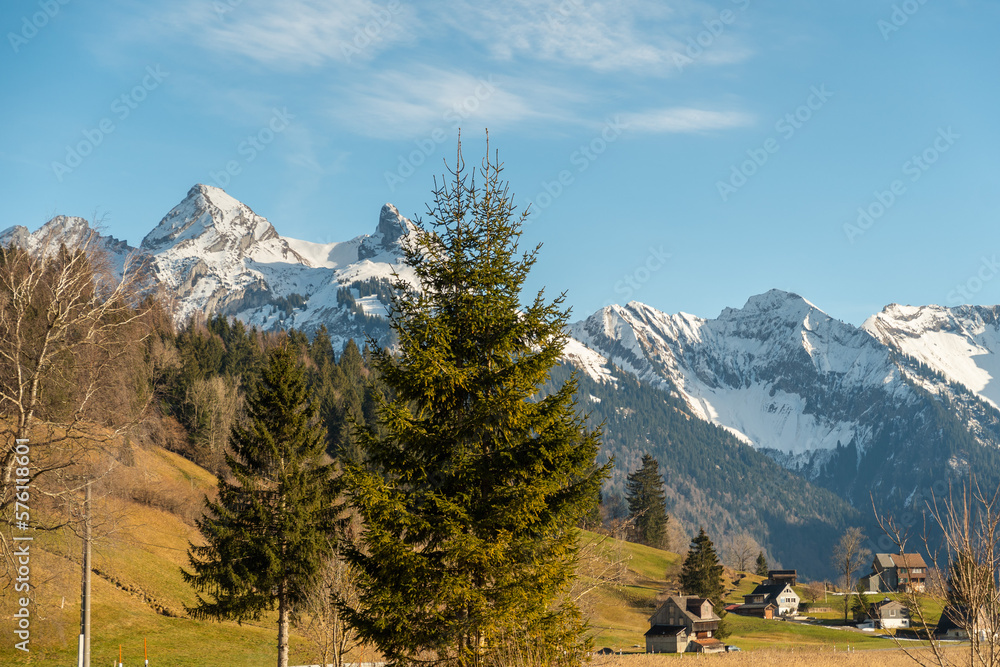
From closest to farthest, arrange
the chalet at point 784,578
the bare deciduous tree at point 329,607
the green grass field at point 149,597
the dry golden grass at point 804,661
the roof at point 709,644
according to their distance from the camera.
Result: the bare deciduous tree at point 329,607, the green grass field at point 149,597, the dry golden grass at point 804,661, the roof at point 709,644, the chalet at point 784,578

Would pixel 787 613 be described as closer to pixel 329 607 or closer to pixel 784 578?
pixel 784 578

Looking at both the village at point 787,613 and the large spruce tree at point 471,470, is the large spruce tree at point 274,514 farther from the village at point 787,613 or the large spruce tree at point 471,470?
the village at point 787,613

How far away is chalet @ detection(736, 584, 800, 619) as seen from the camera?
10088 cm

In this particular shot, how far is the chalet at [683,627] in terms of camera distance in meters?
68.4

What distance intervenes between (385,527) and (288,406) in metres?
15.5

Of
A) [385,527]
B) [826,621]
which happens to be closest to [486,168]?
[385,527]

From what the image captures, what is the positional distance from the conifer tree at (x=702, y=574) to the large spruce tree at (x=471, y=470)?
73.8 m

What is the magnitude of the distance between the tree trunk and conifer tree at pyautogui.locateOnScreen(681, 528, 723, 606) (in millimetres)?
64038

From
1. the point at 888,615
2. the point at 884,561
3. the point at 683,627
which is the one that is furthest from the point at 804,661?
the point at 884,561

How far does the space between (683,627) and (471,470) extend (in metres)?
62.0

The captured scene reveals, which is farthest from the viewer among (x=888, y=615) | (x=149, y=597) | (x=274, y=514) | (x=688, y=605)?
(x=888, y=615)

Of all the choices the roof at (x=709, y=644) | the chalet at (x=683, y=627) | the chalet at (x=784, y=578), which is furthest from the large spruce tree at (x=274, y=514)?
the chalet at (x=784, y=578)

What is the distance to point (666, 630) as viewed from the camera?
231 ft

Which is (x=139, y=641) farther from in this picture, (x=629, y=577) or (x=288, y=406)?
(x=629, y=577)
